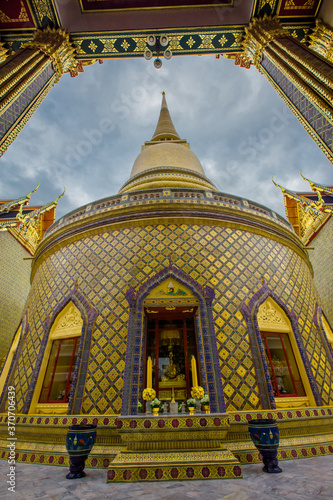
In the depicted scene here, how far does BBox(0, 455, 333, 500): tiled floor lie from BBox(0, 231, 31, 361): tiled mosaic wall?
30.4 ft

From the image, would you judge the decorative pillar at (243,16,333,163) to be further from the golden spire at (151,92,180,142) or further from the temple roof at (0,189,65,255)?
the golden spire at (151,92,180,142)

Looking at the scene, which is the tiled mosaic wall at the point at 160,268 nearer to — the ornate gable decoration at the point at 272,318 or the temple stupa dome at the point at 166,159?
the ornate gable decoration at the point at 272,318

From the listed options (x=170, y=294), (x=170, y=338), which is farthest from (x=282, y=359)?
(x=170, y=294)

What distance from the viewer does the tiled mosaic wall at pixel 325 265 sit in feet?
39.9

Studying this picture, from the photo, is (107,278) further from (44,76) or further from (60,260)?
(44,76)

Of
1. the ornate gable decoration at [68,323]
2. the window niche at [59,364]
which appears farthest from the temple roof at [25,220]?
the window niche at [59,364]

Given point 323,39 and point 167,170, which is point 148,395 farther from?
point 167,170

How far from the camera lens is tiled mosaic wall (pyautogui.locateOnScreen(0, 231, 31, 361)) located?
12344 millimetres

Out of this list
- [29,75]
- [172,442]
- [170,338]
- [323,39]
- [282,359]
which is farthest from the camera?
[170,338]

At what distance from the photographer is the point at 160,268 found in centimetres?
709

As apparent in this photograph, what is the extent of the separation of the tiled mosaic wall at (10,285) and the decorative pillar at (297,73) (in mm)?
12877

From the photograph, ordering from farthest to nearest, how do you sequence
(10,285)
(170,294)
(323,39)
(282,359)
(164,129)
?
(164,129)
(10,285)
(282,359)
(323,39)
(170,294)

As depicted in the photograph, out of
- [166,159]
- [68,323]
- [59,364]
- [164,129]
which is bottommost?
[59,364]

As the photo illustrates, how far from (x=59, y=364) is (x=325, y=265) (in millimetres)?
11875
